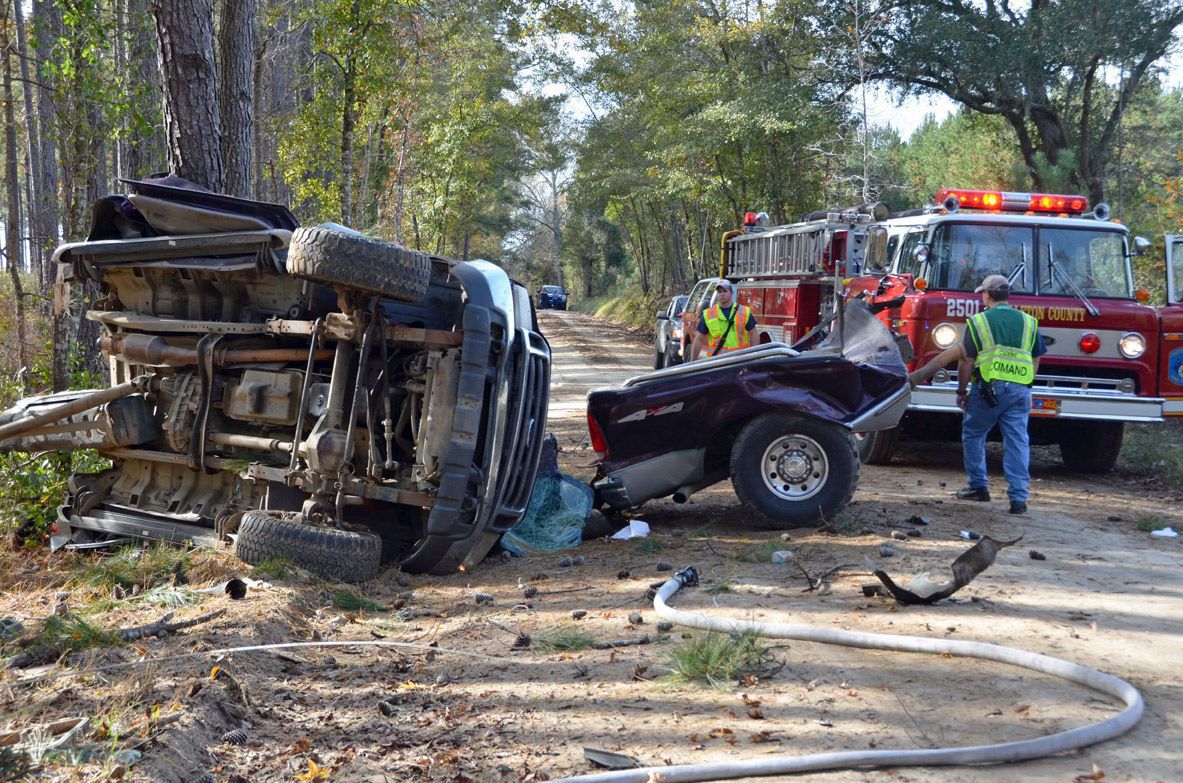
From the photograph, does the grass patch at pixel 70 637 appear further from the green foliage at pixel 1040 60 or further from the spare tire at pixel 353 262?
the green foliage at pixel 1040 60

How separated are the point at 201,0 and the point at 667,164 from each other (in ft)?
76.1

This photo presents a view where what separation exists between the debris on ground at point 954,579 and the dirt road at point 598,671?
0.09 m

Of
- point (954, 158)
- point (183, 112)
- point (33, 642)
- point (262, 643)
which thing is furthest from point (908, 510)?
point (954, 158)

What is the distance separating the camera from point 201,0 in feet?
33.2

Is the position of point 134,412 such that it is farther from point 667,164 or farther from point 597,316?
point 597,316

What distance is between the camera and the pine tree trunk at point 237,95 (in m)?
11.4

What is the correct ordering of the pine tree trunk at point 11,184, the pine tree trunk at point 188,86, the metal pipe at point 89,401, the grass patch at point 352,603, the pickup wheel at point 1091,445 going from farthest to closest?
the pine tree trunk at point 11,184 < the pickup wheel at point 1091,445 < the pine tree trunk at point 188,86 < the metal pipe at point 89,401 < the grass patch at point 352,603

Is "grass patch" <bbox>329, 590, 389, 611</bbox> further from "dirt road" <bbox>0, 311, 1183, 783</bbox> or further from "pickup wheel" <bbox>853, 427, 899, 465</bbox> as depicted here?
"pickup wheel" <bbox>853, 427, 899, 465</bbox>

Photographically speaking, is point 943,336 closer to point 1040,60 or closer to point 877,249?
point 877,249

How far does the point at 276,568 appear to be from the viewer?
632 centimetres

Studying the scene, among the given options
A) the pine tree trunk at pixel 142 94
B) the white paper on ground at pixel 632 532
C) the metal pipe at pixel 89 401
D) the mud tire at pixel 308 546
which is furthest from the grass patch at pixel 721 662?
the pine tree trunk at pixel 142 94

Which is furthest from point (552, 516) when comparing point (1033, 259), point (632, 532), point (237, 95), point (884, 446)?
point (237, 95)

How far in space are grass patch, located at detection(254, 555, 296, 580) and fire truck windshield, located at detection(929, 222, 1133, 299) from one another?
7.34m

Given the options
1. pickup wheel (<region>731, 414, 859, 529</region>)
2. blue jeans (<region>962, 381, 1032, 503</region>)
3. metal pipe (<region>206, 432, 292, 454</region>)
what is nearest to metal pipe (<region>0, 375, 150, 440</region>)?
metal pipe (<region>206, 432, 292, 454</region>)
